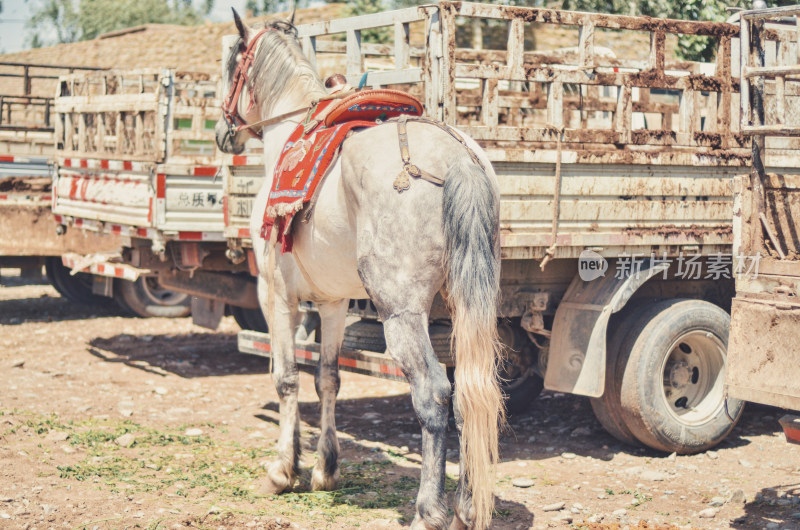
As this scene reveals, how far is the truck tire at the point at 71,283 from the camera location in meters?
11.4

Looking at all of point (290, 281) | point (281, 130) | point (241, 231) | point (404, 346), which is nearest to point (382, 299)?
point (404, 346)

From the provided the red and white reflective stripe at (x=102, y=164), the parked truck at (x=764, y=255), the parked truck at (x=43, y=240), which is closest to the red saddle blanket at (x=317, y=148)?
the parked truck at (x=764, y=255)

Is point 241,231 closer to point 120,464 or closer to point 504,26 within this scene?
point 120,464

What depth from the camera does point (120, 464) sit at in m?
5.63

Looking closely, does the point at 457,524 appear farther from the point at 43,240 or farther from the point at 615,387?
the point at 43,240

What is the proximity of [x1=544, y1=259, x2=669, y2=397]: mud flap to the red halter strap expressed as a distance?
2.29 m

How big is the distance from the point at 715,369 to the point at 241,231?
353cm

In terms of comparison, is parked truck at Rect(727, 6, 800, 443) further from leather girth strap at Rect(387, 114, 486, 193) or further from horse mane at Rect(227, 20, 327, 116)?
horse mane at Rect(227, 20, 327, 116)

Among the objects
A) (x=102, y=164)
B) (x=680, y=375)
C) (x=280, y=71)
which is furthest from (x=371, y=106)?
(x=102, y=164)

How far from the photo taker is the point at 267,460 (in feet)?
19.3

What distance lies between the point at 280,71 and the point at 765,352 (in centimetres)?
319

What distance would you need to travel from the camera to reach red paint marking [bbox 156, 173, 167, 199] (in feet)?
25.7

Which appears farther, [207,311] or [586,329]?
[207,311]

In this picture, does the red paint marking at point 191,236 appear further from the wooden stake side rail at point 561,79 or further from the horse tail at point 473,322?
the horse tail at point 473,322
